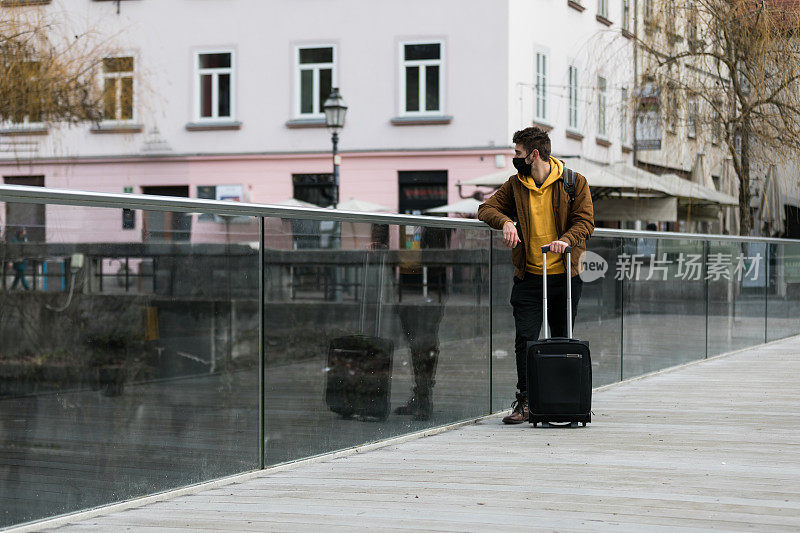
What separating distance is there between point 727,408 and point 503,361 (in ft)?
5.25

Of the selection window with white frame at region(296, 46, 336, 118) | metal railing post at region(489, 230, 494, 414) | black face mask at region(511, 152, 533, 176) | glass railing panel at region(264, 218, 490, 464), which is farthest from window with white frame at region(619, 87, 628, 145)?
black face mask at region(511, 152, 533, 176)

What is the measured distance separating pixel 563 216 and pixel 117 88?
734 inches

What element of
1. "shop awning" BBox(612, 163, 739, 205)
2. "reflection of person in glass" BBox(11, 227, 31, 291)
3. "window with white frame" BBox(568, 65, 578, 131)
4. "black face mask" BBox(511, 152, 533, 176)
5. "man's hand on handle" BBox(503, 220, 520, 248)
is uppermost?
"window with white frame" BBox(568, 65, 578, 131)

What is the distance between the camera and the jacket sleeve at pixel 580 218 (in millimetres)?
7445

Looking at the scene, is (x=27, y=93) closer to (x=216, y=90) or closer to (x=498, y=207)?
(x=216, y=90)

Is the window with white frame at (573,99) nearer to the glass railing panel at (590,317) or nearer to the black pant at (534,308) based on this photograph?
the glass railing panel at (590,317)

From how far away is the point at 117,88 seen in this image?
2472cm

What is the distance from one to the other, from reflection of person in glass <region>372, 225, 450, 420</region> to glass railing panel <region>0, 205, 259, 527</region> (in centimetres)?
→ 147

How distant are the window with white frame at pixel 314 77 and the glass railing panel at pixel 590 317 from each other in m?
19.9

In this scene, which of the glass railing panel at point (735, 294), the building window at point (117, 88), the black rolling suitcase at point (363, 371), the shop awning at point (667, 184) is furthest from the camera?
the building window at point (117, 88)

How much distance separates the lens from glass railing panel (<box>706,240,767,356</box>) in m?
13.1

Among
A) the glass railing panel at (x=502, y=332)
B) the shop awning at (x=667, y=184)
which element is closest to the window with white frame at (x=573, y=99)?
the shop awning at (x=667, y=184)

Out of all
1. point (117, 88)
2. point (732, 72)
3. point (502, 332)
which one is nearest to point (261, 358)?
point (502, 332)

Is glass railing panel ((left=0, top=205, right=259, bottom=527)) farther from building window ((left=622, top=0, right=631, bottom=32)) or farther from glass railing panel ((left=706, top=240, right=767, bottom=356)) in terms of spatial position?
building window ((left=622, top=0, right=631, bottom=32))
